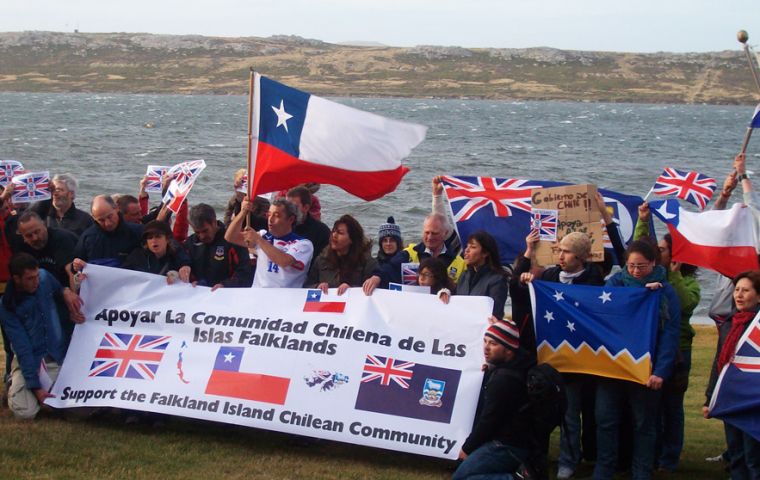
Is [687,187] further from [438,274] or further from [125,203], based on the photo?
[125,203]

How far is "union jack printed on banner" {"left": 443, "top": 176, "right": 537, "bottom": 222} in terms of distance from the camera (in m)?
10.6

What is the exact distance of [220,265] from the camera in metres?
9.94

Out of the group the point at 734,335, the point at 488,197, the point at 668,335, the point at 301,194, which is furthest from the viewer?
A: the point at 488,197

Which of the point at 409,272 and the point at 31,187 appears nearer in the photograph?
the point at 409,272

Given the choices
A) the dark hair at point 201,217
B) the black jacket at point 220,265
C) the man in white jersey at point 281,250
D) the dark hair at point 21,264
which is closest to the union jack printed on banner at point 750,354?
the man in white jersey at point 281,250

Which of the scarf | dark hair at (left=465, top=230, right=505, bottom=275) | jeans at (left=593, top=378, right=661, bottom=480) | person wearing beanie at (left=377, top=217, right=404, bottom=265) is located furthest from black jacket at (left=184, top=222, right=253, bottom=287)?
the scarf

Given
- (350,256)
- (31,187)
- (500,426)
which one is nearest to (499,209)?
(350,256)

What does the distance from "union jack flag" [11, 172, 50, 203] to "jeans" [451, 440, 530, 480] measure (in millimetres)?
5994

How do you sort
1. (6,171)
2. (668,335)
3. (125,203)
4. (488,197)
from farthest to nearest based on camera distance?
(6,171) < (125,203) < (488,197) < (668,335)

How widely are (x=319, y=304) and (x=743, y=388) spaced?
134 inches

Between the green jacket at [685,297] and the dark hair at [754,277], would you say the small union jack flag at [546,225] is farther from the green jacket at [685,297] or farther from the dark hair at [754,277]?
the dark hair at [754,277]

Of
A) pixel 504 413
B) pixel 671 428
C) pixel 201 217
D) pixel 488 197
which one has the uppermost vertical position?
pixel 488 197

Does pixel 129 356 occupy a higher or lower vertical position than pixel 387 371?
lower

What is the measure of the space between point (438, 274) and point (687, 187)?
14.0 ft
